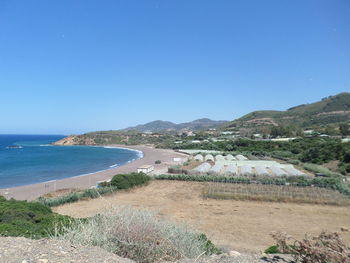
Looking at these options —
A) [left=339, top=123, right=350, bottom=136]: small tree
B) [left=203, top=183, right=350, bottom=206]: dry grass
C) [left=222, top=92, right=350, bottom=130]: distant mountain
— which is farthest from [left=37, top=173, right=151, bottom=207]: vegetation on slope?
[left=222, top=92, right=350, bottom=130]: distant mountain

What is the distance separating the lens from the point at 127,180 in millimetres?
20562

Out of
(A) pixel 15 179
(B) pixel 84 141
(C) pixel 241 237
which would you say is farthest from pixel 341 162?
(B) pixel 84 141

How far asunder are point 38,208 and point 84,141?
93416mm

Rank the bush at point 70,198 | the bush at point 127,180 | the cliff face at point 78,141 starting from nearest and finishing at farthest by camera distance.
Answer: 1. the bush at point 70,198
2. the bush at point 127,180
3. the cliff face at point 78,141

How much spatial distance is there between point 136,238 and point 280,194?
16.5 m

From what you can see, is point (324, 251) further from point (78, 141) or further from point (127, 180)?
point (78, 141)

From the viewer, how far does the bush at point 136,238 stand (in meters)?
3.82

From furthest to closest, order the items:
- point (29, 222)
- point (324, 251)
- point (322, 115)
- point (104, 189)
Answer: point (322, 115) → point (104, 189) → point (29, 222) → point (324, 251)

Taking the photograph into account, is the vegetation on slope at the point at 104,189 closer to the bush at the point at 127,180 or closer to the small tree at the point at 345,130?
the bush at the point at 127,180

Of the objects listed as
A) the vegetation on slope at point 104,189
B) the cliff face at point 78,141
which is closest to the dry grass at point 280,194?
the vegetation on slope at point 104,189

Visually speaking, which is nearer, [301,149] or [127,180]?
[127,180]

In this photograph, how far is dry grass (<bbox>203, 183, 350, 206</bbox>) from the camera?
16391 millimetres

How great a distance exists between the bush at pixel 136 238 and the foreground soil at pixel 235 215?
4.74m

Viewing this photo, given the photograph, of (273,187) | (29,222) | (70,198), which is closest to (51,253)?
(29,222)
